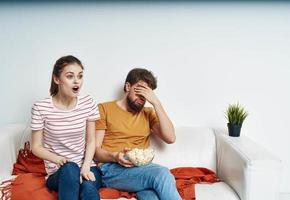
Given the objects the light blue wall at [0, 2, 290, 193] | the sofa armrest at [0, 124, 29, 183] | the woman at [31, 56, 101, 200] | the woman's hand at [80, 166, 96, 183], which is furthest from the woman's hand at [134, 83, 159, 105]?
the sofa armrest at [0, 124, 29, 183]

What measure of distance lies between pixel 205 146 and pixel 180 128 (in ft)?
0.64

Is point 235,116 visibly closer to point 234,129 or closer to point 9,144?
point 234,129

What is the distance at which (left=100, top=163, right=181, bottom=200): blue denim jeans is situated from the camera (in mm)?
Result: 1857

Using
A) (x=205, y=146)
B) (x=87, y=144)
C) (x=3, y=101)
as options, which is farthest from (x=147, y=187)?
(x=3, y=101)

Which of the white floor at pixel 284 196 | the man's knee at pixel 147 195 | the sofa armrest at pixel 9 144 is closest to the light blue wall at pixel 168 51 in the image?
the sofa armrest at pixel 9 144

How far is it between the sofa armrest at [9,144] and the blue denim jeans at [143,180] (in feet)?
1.84

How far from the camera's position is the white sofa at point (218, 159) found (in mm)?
Answer: 1868

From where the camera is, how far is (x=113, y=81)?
2.58m

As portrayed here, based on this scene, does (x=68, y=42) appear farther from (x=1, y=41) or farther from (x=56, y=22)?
(x=1, y=41)

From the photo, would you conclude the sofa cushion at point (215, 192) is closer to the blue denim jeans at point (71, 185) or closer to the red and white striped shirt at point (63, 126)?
the blue denim jeans at point (71, 185)

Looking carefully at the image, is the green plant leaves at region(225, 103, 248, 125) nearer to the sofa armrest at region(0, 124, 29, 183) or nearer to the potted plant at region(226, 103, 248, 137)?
the potted plant at region(226, 103, 248, 137)

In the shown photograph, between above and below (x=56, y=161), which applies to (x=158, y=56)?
above

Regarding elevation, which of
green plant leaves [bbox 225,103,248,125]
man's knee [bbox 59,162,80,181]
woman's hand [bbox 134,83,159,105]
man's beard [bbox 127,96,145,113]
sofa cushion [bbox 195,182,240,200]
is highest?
woman's hand [bbox 134,83,159,105]

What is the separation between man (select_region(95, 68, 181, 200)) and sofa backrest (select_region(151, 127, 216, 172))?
129 millimetres
